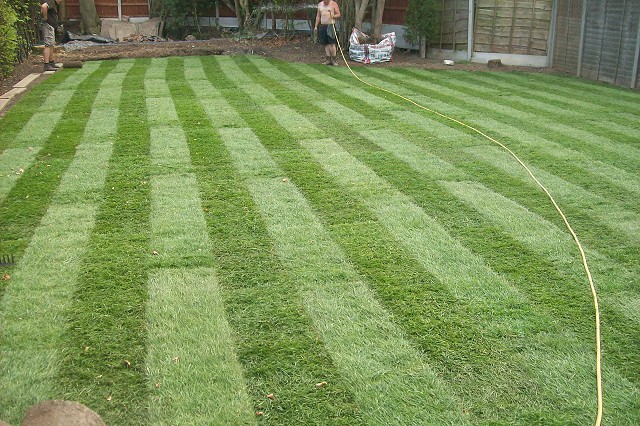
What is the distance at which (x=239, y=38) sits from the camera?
17.0 metres

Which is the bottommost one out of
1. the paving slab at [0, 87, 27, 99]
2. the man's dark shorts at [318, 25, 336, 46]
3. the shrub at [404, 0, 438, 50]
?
the paving slab at [0, 87, 27, 99]

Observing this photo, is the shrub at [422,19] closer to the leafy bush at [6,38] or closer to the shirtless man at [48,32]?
the shirtless man at [48,32]

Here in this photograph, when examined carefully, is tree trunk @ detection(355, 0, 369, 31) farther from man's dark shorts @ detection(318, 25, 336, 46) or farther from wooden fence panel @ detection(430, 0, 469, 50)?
wooden fence panel @ detection(430, 0, 469, 50)

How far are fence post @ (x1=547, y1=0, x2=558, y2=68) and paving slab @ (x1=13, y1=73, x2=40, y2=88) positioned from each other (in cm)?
988

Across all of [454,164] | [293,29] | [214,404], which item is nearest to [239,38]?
[293,29]

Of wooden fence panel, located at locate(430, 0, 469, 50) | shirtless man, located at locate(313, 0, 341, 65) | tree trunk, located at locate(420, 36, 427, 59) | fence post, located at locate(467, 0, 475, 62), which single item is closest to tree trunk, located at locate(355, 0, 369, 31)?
shirtless man, located at locate(313, 0, 341, 65)

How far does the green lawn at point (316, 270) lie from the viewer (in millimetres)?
2805

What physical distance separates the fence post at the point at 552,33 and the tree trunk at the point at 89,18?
1282cm

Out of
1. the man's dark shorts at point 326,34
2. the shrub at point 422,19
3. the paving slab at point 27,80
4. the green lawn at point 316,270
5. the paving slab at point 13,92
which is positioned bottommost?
the green lawn at point 316,270

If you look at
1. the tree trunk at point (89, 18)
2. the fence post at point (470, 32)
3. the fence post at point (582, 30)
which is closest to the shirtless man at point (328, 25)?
the fence post at point (470, 32)

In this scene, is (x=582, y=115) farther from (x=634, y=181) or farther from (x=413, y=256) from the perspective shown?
(x=413, y=256)

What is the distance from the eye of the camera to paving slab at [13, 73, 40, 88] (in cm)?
1034

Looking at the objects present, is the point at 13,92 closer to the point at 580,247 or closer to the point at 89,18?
the point at 580,247

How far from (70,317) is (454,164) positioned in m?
3.93
